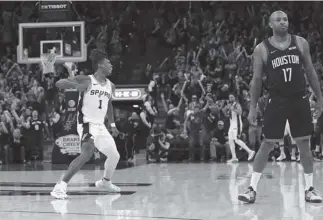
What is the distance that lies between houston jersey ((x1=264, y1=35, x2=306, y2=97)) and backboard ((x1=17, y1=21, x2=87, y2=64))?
8586 mm

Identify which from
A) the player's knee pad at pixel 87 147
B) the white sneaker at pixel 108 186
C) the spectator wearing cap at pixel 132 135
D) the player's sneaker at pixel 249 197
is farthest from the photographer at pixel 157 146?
the player's sneaker at pixel 249 197

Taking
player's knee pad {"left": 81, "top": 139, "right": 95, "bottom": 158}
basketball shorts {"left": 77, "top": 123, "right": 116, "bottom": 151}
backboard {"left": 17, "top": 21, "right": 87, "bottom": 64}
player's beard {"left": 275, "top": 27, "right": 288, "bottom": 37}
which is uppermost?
backboard {"left": 17, "top": 21, "right": 87, "bottom": 64}

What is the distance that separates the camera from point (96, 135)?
6.80 meters

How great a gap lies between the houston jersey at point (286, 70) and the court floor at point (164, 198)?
124 centimetres

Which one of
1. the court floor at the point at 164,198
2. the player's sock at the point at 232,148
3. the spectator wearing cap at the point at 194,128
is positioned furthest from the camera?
the spectator wearing cap at the point at 194,128

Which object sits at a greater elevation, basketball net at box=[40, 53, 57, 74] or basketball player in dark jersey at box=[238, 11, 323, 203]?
basketball net at box=[40, 53, 57, 74]

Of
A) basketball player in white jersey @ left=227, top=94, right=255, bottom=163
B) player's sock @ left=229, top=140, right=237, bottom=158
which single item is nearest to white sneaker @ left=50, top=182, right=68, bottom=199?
basketball player in white jersey @ left=227, top=94, right=255, bottom=163

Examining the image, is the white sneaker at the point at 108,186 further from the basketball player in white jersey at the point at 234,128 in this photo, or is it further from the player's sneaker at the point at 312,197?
the basketball player in white jersey at the point at 234,128

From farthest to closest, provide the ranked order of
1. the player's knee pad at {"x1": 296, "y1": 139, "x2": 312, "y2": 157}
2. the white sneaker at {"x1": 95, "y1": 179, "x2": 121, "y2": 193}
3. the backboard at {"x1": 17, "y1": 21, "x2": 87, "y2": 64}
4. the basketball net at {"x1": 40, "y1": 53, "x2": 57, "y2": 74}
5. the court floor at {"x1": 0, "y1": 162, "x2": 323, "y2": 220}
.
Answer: the backboard at {"x1": 17, "y1": 21, "x2": 87, "y2": 64} < the basketball net at {"x1": 40, "y1": 53, "x2": 57, "y2": 74} < the white sneaker at {"x1": 95, "y1": 179, "x2": 121, "y2": 193} < the player's knee pad at {"x1": 296, "y1": 139, "x2": 312, "y2": 157} < the court floor at {"x1": 0, "y1": 162, "x2": 323, "y2": 220}

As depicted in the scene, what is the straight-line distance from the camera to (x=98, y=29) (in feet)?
63.9

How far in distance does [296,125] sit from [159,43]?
1365 cm

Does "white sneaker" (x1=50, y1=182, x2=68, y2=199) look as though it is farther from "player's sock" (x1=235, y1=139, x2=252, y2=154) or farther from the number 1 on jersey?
"player's sock" (x1=235, y1=139, x2=252, y2=154)

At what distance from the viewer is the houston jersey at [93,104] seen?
6.89 m

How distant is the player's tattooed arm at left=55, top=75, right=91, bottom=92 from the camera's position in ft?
21.5
